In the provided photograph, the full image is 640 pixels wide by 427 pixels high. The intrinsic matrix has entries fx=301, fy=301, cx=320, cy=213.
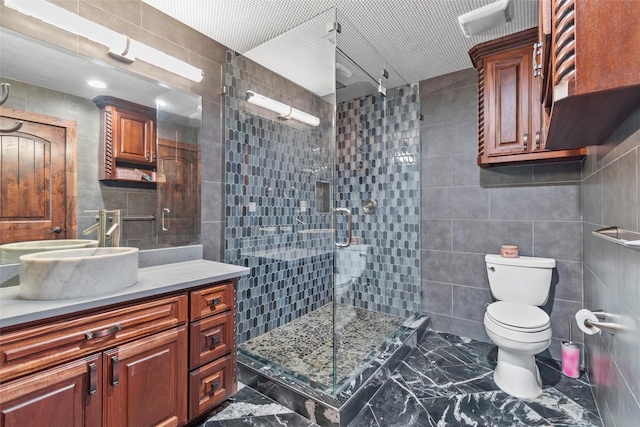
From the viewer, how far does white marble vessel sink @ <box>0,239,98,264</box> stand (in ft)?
4.50

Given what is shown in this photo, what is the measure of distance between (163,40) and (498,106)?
2.43 meters

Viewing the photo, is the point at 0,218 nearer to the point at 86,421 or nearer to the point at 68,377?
the point at 68,377

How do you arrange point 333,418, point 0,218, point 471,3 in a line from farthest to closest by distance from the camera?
point 471,3, point 333,418, point 0,218

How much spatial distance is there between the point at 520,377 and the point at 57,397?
2.38m

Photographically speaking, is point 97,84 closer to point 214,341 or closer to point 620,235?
point 214,341

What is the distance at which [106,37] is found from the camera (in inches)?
64.9

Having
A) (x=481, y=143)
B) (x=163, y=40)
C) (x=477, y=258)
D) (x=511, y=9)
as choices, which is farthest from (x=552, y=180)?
(x=163, y=40)

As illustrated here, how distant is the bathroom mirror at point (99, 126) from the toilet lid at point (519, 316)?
208cm

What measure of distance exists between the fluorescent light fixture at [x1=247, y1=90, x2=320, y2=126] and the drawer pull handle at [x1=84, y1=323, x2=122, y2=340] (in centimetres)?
179

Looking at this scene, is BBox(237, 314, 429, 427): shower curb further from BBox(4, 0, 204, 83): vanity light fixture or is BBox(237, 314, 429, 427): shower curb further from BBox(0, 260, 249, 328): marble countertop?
BBox(4, 0, 204, 83): vanity light fixture

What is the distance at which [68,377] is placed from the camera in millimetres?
1136

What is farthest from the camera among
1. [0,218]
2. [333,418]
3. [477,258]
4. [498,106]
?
[477,258]

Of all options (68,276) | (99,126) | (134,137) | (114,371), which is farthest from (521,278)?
(99,126)

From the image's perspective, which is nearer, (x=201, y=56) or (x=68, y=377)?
(x=68, y=377)
